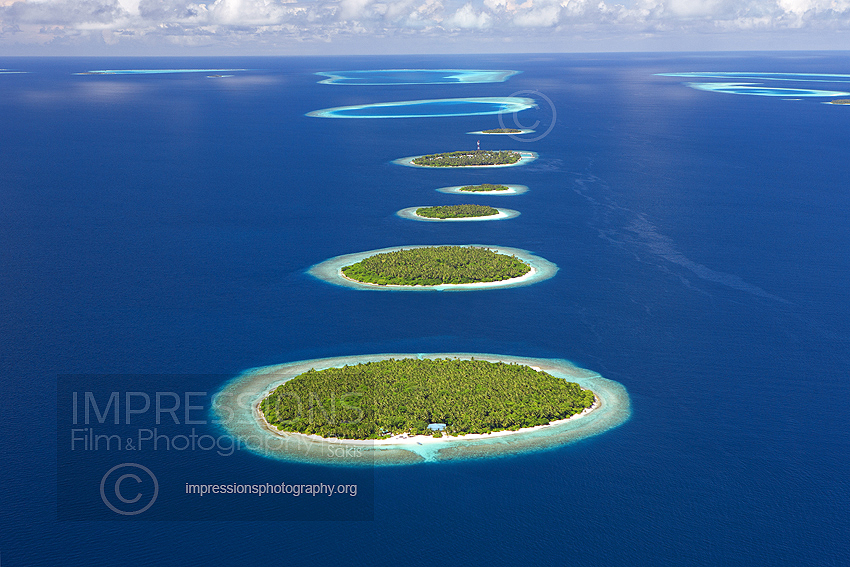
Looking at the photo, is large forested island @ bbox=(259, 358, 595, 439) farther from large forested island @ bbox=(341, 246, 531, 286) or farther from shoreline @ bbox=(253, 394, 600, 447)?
large forested island @ bbox=(341, 246, 531, 286)

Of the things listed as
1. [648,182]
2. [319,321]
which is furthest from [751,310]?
[648,182]

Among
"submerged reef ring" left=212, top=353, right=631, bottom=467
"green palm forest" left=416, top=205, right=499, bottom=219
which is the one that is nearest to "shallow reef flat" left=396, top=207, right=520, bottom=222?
"green palm forest" left=416, top=205, right=499, bottom=219

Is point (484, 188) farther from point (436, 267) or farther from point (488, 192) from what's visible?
point (436, 267)

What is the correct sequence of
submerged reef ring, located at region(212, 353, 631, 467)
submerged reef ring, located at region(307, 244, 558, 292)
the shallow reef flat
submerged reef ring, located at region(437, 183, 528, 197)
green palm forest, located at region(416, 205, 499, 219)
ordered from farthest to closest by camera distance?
submerged reef ring, located at region(437, 183, 528, 197)
green palm forest, located at region(416, 205, 499, 219)
the shallow reef flat
submerged reef ring, located at region(307, 244, 558, 292)
submerged reef ring, located at region(212, 353, 631, 467)

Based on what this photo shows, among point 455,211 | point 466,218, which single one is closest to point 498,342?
point 466,218
